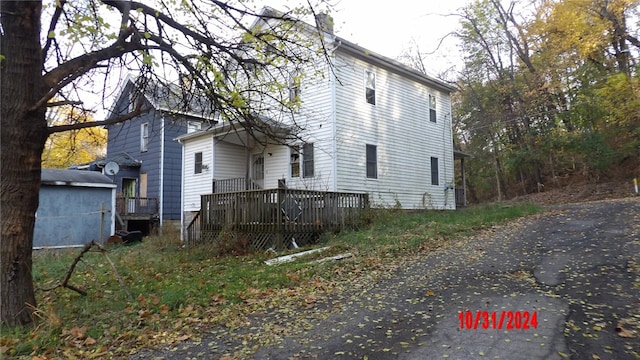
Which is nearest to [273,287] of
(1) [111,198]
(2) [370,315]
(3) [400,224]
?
(2) [370,315]

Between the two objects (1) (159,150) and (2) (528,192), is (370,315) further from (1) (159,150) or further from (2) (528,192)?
(2) (528,192)

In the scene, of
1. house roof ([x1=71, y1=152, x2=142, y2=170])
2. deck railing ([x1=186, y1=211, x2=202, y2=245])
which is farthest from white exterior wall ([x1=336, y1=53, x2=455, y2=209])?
house roof ([x1=71, y1=152, x2=142, y2=170])

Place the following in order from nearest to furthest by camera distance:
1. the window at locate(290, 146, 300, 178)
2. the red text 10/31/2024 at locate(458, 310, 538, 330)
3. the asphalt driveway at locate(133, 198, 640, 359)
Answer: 1. the asphalt driveway at locate(133, 198, 640, 359)
2. the red text 10/31/2024 at locate(458, 310, 538, 330)
3. the window at locate(290, 146, 300, 178)

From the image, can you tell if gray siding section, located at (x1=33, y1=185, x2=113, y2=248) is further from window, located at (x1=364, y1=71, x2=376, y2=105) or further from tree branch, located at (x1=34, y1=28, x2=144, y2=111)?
window, located at (x1=364, y1=71, x2=376, y2=105)

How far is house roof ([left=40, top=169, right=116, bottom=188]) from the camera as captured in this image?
564 inches

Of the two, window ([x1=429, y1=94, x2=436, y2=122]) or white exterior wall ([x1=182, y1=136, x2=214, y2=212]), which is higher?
window ([x1=429, y1=94, x2=436, y2=122])

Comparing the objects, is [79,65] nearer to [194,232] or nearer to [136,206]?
[194,232]

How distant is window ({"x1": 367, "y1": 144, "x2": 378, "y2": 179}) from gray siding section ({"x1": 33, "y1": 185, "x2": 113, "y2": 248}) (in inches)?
387

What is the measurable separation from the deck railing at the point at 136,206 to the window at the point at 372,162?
1186cm

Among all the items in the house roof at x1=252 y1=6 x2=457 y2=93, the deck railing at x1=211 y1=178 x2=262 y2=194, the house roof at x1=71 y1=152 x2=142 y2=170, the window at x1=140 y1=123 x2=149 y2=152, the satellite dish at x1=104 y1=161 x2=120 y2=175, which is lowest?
the deck railing at x1=211 y1=178 x2=262 y2=194

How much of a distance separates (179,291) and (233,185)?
31.4 ft

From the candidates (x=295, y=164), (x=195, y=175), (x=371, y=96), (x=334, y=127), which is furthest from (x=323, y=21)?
(x=195, y=175)

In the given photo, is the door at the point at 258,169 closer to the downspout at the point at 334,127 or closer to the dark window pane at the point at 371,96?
the downspout at the point at 334,127

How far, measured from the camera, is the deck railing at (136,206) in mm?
18641
